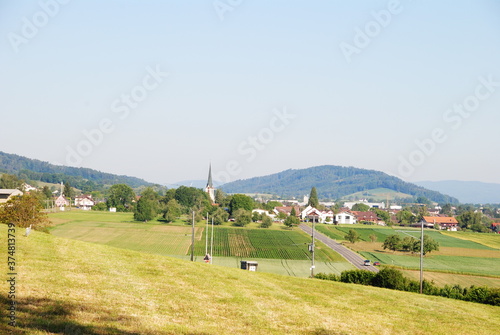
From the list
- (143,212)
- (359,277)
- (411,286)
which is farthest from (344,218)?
(359,277)

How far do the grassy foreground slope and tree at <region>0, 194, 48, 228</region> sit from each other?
2843 cm

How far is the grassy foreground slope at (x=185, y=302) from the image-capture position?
55.9ft

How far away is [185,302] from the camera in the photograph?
2153 centimetres

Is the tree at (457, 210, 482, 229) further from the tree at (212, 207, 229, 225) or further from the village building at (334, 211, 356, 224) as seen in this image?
the tree at (212, 207, 229, 225)

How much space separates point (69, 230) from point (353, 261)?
205 ft

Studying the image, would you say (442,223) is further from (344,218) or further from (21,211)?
(21,211)

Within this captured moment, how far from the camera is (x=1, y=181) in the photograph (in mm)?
189375

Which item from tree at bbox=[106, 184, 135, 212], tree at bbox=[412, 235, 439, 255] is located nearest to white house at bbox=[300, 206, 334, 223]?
tree at bbox=[106, 184, 135, 212]

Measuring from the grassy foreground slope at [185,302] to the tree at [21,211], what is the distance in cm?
2843

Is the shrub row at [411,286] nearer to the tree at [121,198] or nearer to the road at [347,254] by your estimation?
the road at [347,254]

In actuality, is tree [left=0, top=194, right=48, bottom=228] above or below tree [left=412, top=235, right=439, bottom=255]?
above

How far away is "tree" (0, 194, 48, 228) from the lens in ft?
191

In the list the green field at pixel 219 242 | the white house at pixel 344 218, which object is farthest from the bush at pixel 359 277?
the white house at pixel 344 218

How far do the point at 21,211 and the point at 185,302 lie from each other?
4573 centimetres
